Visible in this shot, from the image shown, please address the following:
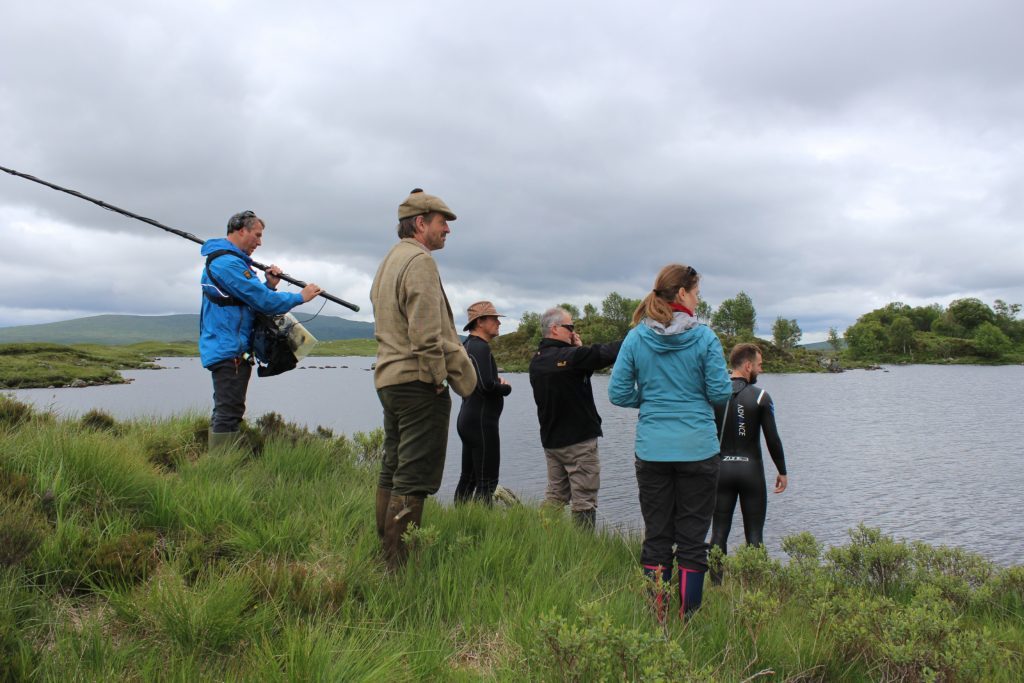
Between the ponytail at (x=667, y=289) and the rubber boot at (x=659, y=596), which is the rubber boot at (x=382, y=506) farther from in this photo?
the ponytail at (x=667, y=289)

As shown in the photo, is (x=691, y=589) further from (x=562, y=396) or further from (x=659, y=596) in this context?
(x=562, y=396)

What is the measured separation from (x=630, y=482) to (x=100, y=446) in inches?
527

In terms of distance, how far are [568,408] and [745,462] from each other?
1.92m

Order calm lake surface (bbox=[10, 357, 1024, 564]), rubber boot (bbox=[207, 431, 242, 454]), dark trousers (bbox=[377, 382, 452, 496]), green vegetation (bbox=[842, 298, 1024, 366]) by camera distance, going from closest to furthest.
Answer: dark trousers (bbox=[377, 382, 452, 496])
rubber boot (bbox=[207, 431, 242, 454])
calm lake surface (bbox=[10, 357, 1024, 564])
green vegetation (bbox=[842, 298, 1024, 366])

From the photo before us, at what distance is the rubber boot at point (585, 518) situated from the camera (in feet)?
21.9

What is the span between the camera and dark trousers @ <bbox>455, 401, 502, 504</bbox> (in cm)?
743

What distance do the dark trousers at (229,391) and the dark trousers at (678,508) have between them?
13.2ft

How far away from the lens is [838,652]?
3.69 meters

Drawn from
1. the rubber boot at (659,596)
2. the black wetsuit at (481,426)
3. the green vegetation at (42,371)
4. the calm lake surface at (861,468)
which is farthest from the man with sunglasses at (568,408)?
the green vegetation at (42,371)

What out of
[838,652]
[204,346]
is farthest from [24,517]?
[838,652]

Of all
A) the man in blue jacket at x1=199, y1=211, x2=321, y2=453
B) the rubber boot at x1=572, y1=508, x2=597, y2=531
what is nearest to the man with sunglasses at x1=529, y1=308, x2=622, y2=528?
the rubber boot at x1=572, y1=508, x2=597, y2=531

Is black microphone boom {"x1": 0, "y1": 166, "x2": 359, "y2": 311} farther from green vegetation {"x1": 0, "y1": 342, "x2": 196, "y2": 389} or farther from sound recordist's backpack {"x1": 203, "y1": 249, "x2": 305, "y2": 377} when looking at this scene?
green vegetation {"x1": 0, "y1": 342, "x2": 196, "y2": 389}

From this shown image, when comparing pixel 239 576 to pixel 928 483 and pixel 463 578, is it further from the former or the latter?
pixel 928 483

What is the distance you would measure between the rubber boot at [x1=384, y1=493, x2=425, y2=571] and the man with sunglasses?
2.68m
